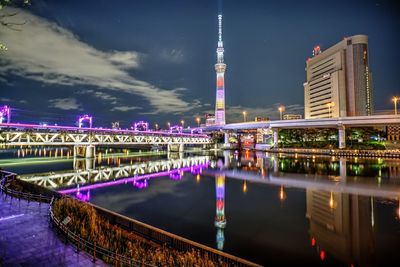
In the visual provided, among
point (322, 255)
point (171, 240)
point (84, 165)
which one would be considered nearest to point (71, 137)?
point (84, 165)

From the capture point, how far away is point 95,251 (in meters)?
9.60

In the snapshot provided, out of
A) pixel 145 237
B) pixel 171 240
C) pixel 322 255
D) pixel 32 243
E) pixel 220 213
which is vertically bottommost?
pixel 220 213

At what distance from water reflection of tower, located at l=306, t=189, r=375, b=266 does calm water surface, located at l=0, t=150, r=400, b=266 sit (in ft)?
0.17

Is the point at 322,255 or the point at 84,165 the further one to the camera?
the point at 84,165

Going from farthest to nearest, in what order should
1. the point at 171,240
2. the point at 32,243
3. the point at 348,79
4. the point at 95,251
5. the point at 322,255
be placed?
the point at 348,79
the point at 322,255
the point at 171,240
the point at 32,243
the point at 95,251

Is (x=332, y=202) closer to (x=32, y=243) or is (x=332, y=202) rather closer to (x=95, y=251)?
(x=95, y=251)

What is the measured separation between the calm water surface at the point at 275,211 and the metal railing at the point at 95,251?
6.17m

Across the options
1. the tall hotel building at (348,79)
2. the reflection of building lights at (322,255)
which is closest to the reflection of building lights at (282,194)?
the reflection of building lights at (322,255)

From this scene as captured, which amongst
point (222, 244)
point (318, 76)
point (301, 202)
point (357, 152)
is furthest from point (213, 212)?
point (318, 76)

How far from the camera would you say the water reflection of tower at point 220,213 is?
14.6m

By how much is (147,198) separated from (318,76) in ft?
565

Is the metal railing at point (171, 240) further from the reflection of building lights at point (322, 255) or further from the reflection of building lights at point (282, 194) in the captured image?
the reflection of building lights at point (282, 194)

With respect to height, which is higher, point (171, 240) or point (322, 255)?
point (171, 240)

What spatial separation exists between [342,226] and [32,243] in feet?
60.0
